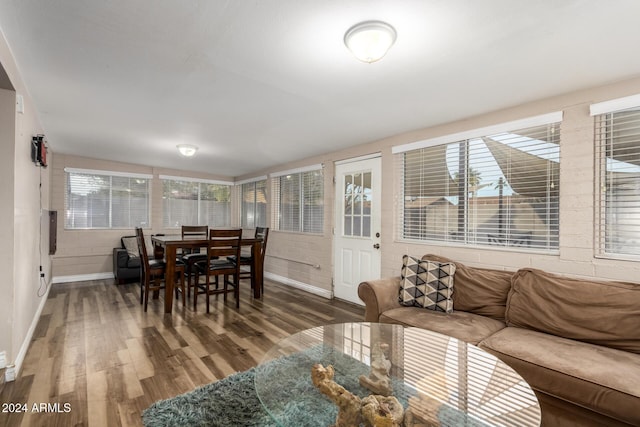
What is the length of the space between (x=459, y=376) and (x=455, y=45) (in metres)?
1.81

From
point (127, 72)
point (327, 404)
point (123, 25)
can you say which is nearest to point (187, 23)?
point (123, 25)

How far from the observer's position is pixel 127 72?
2.14 meters

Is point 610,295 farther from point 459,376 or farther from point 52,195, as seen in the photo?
point 52,195

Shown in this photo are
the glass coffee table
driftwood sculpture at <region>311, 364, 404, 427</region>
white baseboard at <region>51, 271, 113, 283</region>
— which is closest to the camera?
driftwood sculpture at <region>311, 364, 404, 427</region>

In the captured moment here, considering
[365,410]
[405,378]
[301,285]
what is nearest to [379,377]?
[405,378]

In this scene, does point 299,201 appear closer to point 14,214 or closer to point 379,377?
point 14,214

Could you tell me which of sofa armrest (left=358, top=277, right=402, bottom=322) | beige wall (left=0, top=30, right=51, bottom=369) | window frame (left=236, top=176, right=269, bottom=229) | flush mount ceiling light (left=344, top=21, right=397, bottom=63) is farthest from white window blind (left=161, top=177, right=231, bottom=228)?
flush mount ceiling light (left=344, top=21, right=397, bottom=63)

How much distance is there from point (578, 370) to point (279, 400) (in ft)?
4.99

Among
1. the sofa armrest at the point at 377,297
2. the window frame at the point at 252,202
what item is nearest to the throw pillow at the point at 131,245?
the window frame at the point at 252,202

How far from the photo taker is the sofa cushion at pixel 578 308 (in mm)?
1811

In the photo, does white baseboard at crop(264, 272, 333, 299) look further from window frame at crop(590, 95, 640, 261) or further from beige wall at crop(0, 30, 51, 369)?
beige wall at crop(0, 30, 51, 369)

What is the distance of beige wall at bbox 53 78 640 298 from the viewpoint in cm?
227

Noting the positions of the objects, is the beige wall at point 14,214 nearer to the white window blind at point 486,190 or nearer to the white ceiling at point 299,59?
the white ceiling at point 299,59

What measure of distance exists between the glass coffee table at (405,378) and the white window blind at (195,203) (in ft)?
17.1
